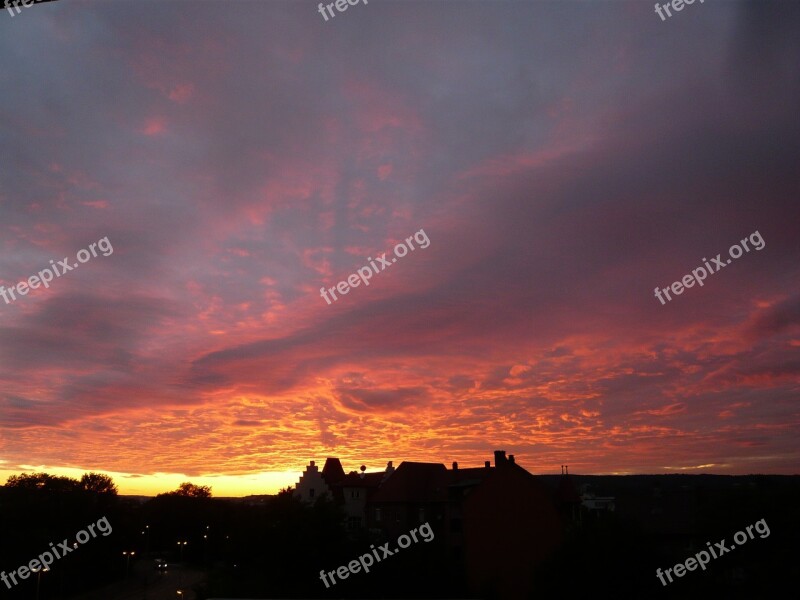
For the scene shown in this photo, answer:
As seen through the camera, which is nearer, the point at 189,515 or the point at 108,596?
the point at 108,596

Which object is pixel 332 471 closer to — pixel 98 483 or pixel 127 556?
pixel 127 556

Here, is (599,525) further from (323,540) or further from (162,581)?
(162,581)

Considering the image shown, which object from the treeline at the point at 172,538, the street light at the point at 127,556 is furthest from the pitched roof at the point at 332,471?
the street light at the point at 127,556

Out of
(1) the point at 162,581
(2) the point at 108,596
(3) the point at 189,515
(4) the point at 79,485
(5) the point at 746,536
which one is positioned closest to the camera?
(5) the point at 746,536

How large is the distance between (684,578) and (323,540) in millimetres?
33565

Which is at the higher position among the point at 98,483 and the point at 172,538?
the point at 98,483

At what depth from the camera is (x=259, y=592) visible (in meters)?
58.3

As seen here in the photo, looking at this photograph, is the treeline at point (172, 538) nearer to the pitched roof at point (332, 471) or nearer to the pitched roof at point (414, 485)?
the pitched roof at point (414, 485)

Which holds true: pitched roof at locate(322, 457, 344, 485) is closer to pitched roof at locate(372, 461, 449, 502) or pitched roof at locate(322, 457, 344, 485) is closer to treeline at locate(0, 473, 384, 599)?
treeline at locate(0, 473, 384, 599)

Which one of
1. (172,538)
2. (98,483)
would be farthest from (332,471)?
(172,538)

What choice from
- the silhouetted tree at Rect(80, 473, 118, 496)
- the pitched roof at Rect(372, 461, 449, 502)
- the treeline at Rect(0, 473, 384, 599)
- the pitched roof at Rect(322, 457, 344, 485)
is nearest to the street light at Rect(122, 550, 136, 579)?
the treeline at Rect(0, 473, 384, 599)

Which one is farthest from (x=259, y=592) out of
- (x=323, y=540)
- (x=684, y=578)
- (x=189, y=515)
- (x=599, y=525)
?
(x=189, y=515)

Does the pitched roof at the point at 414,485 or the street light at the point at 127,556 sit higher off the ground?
the street light at the point at 127,556

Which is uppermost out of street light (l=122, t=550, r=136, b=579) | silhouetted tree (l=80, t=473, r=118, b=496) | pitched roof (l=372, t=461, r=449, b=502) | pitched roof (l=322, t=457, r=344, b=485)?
silhouetted tree (l=80, t=473, r=118, b=496)
